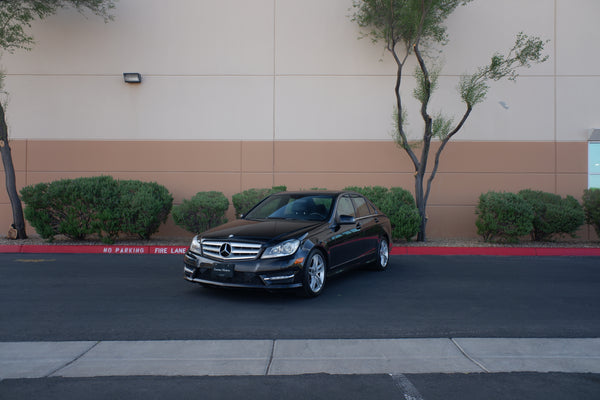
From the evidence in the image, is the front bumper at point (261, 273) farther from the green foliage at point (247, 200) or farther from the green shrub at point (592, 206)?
the green shrub at point (592, 206)

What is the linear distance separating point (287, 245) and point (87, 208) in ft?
25.1

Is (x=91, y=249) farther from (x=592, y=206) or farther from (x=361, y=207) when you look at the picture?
(x=592, y=206)

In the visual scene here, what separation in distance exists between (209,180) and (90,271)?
223 inches

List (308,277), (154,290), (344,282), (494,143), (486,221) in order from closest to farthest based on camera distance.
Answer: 1. (308,277)
2. (154,290)
3. (344,282)
4. (486,221)
5. (494,143)

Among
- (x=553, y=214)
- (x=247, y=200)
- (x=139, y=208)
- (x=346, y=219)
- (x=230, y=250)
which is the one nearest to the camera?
(x=230, y=250)

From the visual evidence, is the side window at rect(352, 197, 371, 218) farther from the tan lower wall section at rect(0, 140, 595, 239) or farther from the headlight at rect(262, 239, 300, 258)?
the tan lower wall section at rect(0, 140, 595, 239)

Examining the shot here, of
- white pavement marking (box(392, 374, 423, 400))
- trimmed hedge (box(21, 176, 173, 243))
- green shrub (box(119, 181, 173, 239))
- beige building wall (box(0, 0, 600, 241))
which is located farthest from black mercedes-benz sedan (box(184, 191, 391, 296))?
beige building wall (box(0, 0, 600, 241))

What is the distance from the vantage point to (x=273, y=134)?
1412 cm

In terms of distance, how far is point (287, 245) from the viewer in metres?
6.44

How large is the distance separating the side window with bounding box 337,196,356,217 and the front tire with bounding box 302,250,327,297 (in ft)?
3.63

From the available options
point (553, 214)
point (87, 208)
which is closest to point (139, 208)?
point (87, 208)

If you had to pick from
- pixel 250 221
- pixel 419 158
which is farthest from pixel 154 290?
pixel 419 158

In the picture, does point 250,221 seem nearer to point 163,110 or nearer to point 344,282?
point 344,282

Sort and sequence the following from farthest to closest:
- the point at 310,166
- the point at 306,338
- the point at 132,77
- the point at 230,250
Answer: the point at 310,166 < the point at 132,77 < the point at 230,250 < the point at 306,338
